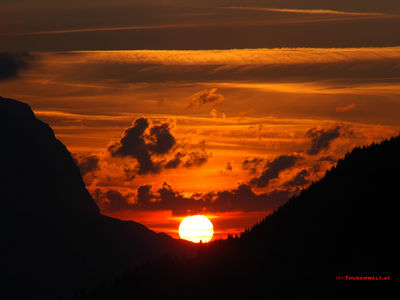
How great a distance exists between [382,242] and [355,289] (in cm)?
1573

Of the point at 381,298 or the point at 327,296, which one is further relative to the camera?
the point at 327,296

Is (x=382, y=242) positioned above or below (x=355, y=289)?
above

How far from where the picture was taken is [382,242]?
19988 cm

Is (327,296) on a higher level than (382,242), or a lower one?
lower

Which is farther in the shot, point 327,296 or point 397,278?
point 327,296

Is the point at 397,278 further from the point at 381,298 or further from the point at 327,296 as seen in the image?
the point at 327,296

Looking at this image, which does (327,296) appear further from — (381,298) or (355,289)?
(381,298)

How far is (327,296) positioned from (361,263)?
11256 mm

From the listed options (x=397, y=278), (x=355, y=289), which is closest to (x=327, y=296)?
(x=355, y=289)

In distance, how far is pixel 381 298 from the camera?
174125 millimetres

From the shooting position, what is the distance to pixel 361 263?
198 metres

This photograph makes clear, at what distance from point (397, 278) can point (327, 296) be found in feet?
78.6

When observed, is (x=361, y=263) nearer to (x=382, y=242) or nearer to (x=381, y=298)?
(x=382, y=242)

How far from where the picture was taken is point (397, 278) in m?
179
